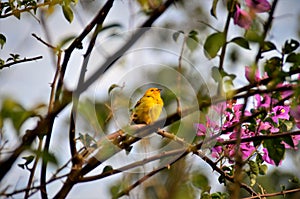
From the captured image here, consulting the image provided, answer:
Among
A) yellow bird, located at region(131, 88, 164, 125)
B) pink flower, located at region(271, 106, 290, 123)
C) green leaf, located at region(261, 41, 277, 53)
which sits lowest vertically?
green leaf, located at region(261, 41, 277, 53)

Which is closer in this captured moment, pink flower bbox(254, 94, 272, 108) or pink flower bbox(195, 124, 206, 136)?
pink flower bbox(254, 94, 272, 108)

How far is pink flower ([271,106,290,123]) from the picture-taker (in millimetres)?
1280

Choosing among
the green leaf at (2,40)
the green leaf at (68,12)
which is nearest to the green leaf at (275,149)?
the green leaf at (68,12)

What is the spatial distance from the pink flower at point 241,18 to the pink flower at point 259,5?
0.03 meters

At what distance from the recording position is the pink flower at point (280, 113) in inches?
50.4

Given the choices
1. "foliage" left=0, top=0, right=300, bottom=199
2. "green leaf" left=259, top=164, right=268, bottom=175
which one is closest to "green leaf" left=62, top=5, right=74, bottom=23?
"foliage" left=0, top=0, right=300, bottom=199

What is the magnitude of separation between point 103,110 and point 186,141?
16 cm

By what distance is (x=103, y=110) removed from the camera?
100 centimetres

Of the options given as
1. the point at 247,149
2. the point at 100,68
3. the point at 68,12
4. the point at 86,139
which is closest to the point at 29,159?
the point at 86,139

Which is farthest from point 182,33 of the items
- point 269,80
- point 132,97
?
point 269,80

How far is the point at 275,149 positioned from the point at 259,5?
0.95ft

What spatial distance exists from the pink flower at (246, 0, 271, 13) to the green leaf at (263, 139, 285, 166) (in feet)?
0.87

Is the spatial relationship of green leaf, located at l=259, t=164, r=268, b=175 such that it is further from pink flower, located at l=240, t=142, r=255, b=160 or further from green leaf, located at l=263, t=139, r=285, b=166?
green leaf, located at l=263, t=139, r=285, b=166

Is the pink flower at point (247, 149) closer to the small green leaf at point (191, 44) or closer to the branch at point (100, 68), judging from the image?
the small green leaf at point (191, 44)
